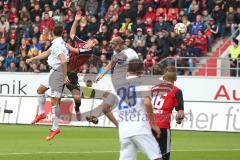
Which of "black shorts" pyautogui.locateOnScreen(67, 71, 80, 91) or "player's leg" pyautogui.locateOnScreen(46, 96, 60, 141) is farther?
"black shorts" pyautogui.locateOnScreen(67, 71, 80, 91)

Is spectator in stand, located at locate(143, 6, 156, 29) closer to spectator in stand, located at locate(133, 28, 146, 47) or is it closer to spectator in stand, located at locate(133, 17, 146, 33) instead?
spectator in stand, located at locate(133, 17, 146, 33)

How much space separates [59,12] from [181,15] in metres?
6.74

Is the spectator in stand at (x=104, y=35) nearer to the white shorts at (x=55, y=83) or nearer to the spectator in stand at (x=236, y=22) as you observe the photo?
the spectator in stand at (x=236, y=22)

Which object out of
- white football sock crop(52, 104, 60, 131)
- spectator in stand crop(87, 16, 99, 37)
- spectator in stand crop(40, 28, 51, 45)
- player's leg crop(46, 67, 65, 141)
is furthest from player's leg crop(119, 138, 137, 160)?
spectator in stand crop(40, 28, 51, 45)

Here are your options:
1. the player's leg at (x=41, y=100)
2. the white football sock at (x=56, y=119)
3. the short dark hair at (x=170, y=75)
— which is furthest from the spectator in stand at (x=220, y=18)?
the short dark hair at (x=170, y=75)

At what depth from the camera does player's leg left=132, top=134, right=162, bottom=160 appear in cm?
1141

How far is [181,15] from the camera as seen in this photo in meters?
33.0

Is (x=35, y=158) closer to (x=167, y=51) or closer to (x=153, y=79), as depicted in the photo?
(x=153, y=79)

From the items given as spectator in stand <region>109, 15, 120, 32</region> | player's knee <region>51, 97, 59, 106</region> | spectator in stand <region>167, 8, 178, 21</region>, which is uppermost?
spectator in stand <region>167, 8, 178, 21</region>

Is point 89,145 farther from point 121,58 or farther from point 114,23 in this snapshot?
point 114,23

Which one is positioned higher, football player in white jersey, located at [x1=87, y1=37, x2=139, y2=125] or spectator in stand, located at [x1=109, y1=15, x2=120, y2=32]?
spectator in stand, located at [x1=109, y1=15, x2=120, y2=32]

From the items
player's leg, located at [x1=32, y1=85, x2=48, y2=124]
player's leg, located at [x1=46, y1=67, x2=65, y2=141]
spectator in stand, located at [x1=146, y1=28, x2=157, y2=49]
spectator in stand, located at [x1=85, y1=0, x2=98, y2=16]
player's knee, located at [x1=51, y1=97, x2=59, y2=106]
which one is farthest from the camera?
spectator in stand, located at [x1=85, y1=0, x2=98, y2=16]

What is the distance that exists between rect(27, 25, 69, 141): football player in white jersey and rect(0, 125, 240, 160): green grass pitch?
66cm

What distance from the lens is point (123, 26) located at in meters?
34.1
